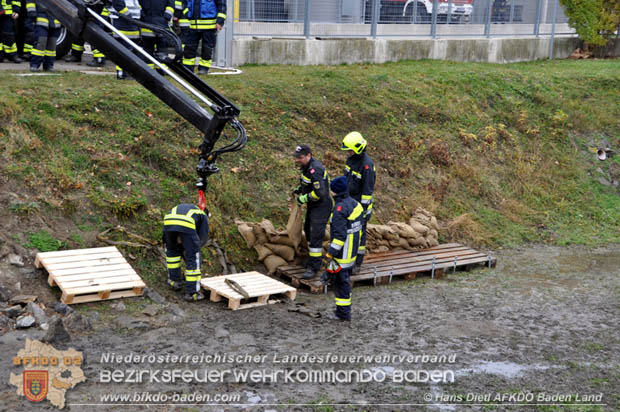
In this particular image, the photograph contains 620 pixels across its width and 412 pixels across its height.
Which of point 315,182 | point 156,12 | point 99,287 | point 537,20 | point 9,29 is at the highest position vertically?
point 537,20

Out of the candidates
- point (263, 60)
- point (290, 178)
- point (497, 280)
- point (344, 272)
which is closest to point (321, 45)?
point (263, 60)

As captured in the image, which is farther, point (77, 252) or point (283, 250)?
point (283, 250)

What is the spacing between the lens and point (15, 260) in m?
8.07

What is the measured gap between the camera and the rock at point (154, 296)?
8.11 metres

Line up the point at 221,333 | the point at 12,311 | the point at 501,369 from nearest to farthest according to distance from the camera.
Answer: the point at 501,369 → the point at 12,311 → the point at 221,333

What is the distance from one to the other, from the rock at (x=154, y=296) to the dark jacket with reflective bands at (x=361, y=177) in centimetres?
331

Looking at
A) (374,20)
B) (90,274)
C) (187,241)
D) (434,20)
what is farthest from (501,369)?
(434,20)

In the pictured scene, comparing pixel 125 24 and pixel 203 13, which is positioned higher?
pixel 203 13

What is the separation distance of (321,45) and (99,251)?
1087cm

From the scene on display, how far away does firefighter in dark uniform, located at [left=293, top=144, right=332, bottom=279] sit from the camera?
9.39 metres

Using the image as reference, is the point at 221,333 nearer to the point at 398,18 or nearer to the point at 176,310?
the point at 176,310

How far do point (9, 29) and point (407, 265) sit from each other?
985cm

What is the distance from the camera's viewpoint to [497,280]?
10.4 meters

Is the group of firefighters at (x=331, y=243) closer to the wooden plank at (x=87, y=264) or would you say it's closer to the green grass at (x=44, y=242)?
the wooden plank at (x=87, y=264)
